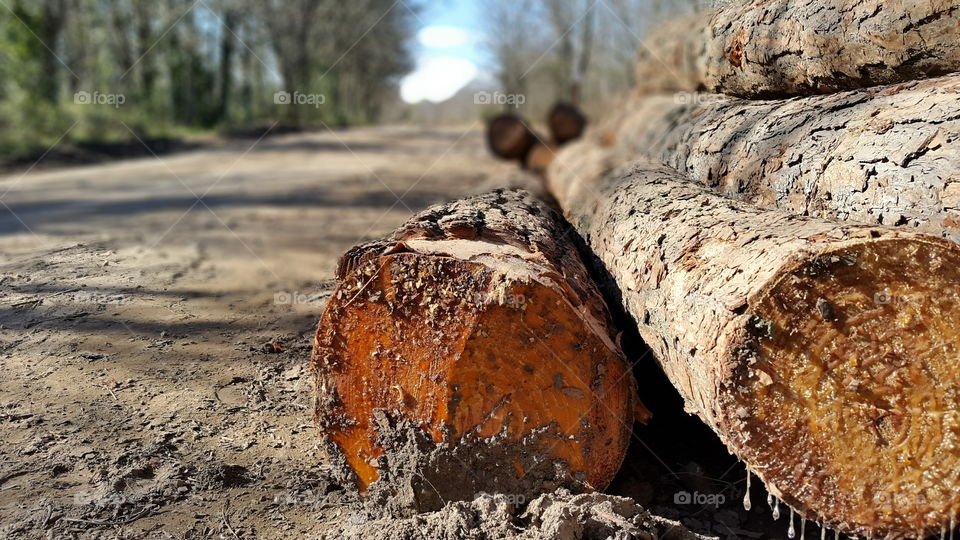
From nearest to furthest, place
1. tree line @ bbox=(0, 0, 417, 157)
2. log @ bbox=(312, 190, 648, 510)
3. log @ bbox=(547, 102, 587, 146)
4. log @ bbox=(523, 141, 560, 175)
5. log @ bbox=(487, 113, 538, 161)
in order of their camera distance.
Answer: log @ bbox=(312, 190, 648, 510), log @ bbox=(523, 141, 560, 175), log @ bbox=(487, 113, 538, 161), log @ bbox=(547, 102, 587, 146), tree line @ bbox=(0, 0, 417, 157)

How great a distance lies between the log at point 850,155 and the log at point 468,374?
38.9 inches

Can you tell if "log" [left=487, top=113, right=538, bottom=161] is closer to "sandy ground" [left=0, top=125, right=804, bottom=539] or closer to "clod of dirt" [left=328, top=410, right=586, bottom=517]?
"sandy ground" [left=0, top=125, right=804, bottom=539]

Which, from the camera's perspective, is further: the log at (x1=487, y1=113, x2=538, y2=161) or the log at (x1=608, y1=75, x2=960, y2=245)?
the log at (x1=487, y1=113, x2=538, y2=161)

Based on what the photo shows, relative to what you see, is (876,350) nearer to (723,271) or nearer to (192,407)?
(723,271)

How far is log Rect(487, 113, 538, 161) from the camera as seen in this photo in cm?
1351

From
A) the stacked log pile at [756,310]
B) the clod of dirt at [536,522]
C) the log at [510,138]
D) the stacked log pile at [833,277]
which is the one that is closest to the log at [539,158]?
the log at [510,138]

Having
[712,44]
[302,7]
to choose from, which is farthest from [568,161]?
[302,7]

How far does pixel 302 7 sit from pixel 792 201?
28.6 metres

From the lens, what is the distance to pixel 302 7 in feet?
92.4

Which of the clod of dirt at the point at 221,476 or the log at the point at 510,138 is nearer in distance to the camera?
the clod of dirt at the point at 221,476

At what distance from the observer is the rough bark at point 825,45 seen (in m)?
2.72

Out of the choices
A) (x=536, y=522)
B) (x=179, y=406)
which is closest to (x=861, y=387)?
Answer: (x=536, y=522)

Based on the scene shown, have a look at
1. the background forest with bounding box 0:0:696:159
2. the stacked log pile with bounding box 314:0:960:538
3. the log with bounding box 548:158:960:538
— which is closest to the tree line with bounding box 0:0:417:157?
the background forest with bounding box 0:0:696:159

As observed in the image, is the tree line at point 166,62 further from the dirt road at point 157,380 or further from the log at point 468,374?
the log at point 468,374
